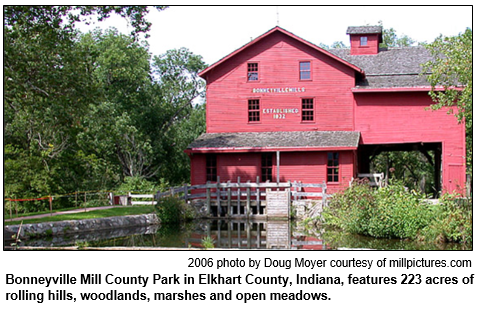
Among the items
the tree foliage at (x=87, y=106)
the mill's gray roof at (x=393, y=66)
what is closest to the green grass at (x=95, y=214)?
the tree foliage at (x=87, y=106)

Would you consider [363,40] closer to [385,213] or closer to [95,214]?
[385,213]

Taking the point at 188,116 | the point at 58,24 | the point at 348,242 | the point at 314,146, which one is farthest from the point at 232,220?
the point at 188,116

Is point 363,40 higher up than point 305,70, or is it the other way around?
point 363,40

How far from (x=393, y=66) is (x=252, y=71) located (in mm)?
7379

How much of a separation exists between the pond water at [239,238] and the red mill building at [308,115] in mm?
4641

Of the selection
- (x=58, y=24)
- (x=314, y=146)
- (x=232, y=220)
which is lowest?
(x=232, y=220)

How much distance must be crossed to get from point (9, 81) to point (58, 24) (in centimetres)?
264

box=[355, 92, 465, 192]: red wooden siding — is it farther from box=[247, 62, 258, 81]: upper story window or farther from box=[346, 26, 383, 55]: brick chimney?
box=[247, 62, 258, 81]: upper story window

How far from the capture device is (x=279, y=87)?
31.0 metres

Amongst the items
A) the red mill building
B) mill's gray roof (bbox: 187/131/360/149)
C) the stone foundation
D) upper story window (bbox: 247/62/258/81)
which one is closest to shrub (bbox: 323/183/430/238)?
mill's gray roof (bbox: 187/131/360/149)

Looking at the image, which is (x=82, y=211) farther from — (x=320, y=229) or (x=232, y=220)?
(x=320, y=229)

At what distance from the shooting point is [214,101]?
1246 inches

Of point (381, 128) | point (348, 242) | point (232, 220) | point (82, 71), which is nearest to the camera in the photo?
point (348, 242)

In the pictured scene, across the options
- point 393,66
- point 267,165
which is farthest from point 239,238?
point 393,66
